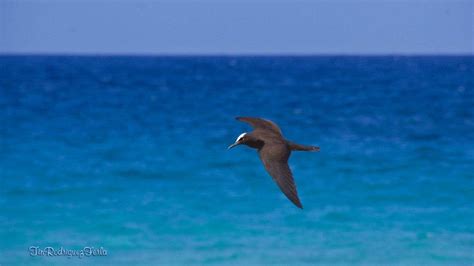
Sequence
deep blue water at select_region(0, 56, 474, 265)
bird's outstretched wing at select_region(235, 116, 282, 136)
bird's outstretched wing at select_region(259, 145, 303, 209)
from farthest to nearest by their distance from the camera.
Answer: deep blue water at select_region(0, 56, 474, 265) < bird's outstretched wing at select_region(235, 116, 282, 136) < bird's outstretched wing at select_region(259, 145, 303, 209)

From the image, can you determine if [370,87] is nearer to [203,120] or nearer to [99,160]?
[203,120]

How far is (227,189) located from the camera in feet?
67.7

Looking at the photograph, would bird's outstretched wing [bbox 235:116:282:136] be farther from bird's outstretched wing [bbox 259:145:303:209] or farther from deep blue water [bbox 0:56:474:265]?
deep blue water [bbox 0:56:474:265]

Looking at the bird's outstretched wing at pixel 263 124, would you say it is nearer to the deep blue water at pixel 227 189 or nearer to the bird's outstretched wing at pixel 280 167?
the bird's outstretched wing at pixel 280 167

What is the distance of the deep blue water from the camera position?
16047mm

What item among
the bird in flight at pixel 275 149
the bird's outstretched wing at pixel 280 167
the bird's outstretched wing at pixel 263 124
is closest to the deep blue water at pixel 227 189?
the bird's outstretched wing at pixel 263 124

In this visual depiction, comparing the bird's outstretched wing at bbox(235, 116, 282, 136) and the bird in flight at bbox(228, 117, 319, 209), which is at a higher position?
the bird's outstretched wing at bbox(235, 116, 282, 136)

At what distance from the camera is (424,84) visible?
6153cm

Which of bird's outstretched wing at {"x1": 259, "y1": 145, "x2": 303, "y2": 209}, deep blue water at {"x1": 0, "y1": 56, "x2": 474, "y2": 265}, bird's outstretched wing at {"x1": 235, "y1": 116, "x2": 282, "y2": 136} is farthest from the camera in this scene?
deep blue water at {"x1": 0, "y1": 56, "x2": 474, "y2": 265}

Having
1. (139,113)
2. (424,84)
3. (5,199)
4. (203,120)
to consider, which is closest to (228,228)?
(5,199)

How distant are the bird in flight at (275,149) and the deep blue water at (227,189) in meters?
5.58

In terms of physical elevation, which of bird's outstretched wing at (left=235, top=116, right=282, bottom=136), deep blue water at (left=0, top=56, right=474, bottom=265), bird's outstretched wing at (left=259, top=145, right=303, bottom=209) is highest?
deep blue water at (left=0, top=56, right=474, bottom=265)

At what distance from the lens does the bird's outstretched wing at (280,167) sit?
8555 mm

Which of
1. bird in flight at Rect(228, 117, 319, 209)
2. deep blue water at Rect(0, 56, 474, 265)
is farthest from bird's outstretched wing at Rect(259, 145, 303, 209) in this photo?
deep blue water at Rect(0, 56, 474, 265)
